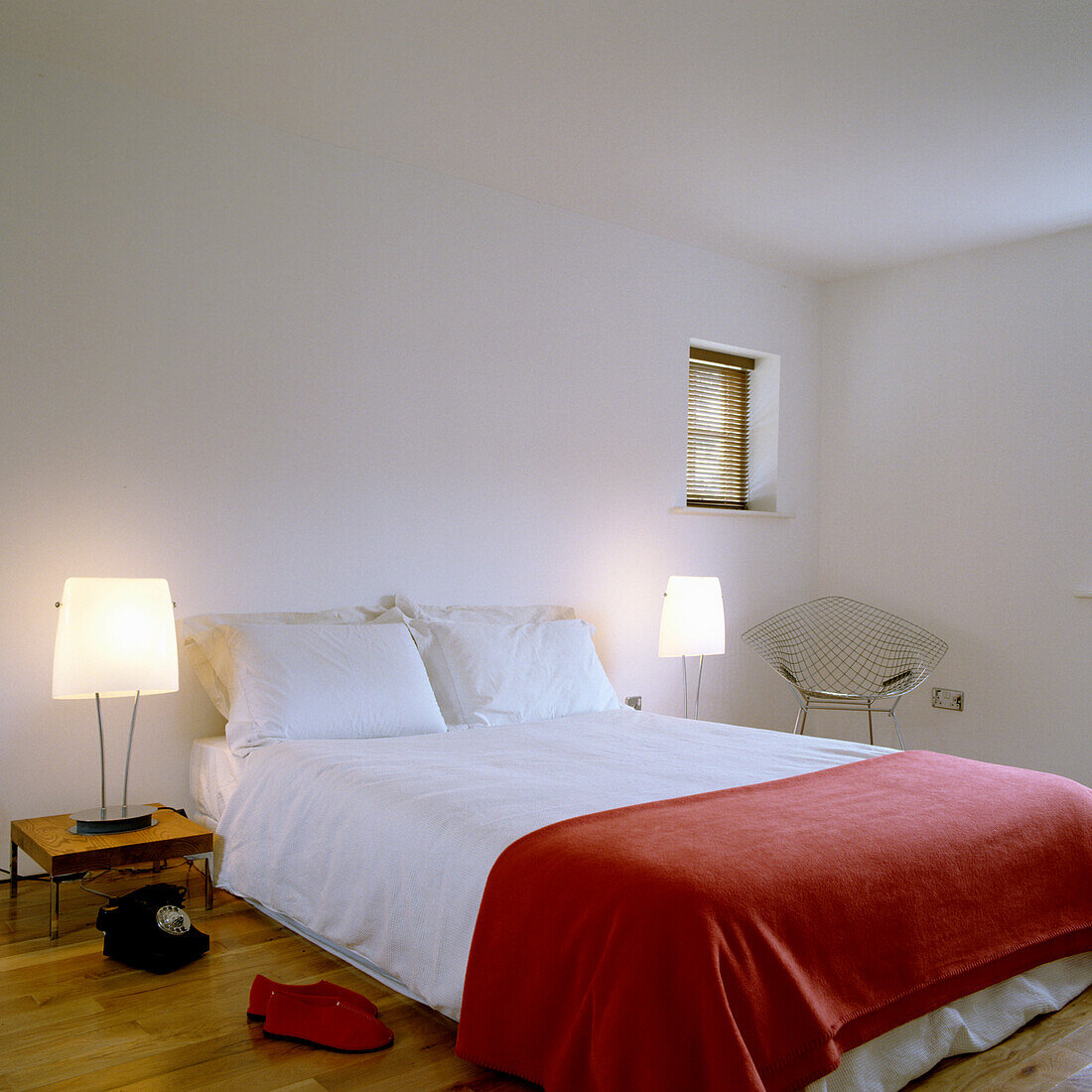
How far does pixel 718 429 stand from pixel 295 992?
371 cm

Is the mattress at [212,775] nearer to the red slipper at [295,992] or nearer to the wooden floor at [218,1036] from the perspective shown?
the wooden floor at [218,1036]

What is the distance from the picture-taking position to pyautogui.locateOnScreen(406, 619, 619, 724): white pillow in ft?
11.6

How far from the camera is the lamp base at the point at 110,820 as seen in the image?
8.89 feet

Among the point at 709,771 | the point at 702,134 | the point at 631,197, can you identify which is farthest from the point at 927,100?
the point at 709,771

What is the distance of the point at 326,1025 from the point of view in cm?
205

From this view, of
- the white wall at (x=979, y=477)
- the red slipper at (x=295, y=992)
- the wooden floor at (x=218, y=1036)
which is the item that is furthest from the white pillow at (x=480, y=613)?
the white wall at (x=979, y=477)

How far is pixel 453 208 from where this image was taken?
4020 mm

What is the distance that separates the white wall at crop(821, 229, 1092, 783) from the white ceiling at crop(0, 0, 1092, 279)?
550 mm

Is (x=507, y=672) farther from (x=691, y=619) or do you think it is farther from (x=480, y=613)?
(x=691, y=619)

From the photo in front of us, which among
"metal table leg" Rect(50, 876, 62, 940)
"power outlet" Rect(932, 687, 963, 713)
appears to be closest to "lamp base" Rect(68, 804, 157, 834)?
"metal table leg" Rect(50, 876, 62, 940)

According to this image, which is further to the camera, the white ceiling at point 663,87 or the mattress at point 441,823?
the white ceiling at point 663,87

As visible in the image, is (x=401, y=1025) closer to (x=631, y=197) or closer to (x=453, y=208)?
(x=453, y=208)

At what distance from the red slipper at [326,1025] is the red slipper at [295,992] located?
0.05 metres

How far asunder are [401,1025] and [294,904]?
0.59m
